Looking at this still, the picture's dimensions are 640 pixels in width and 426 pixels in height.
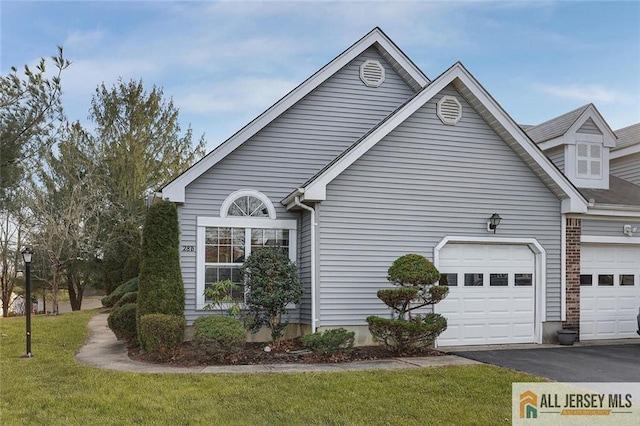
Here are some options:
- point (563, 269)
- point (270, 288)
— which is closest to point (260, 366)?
point (270, 288)

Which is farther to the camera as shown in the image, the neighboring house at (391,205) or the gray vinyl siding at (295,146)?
the gray vinyl siding at (295,146)

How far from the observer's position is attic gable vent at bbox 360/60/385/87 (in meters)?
14.2

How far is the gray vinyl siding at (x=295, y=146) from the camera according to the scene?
12711mm

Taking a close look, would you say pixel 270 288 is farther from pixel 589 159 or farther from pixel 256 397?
pixel 589 159

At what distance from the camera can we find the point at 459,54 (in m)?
13.6

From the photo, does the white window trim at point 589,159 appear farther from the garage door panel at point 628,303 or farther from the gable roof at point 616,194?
the garage door panel at point 628,303

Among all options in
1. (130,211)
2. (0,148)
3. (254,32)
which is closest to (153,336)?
(0,148)

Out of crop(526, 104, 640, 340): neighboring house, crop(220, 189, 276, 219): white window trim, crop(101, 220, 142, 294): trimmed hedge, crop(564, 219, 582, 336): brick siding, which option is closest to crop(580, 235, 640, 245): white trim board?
crop(526, 104, 640, 340): neighboring house

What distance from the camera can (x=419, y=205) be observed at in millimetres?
12773

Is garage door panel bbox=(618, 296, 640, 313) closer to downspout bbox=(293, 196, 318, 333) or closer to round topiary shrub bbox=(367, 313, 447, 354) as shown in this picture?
round topiary shrub bbox=(367, 313, 447, 354)

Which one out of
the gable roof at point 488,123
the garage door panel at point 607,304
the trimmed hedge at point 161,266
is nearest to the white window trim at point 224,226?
the gable roof at point 488,123

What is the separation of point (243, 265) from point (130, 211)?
1674 centimetres

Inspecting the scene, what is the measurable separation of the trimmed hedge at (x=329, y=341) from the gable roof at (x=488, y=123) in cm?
274

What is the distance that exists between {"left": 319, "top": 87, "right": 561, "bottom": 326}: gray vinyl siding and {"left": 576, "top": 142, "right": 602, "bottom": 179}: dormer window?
2993mm
